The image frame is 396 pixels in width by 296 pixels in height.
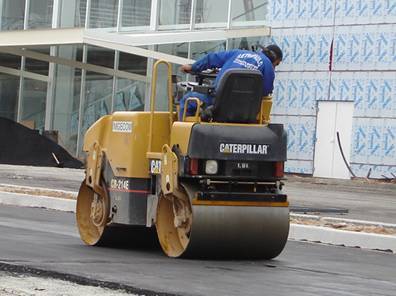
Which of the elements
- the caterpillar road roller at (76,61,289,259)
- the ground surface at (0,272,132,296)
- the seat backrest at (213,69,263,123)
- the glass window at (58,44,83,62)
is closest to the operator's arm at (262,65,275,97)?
the caterpillar road roller at (76,61,289,259)

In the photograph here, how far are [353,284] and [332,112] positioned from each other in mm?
22535

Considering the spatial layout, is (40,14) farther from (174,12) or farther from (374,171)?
(374,171)

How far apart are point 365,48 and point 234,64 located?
20890 millimetres

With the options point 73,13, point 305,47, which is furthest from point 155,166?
point 73,13

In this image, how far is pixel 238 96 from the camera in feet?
32.5

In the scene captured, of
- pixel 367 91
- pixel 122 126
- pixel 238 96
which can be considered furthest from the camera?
pixel 367 91

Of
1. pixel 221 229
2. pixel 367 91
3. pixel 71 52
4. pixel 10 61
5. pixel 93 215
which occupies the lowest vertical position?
pixel 93 215

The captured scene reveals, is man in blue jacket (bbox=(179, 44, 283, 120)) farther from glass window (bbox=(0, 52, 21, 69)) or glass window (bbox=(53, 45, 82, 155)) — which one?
glass window (bbox=(0, 52, 21, 69))

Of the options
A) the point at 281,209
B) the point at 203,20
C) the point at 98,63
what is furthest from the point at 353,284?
the point at 98,63

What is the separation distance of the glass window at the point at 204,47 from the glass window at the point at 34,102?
25.9ft

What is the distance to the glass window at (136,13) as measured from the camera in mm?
36406

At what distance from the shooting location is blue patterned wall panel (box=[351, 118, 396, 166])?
29625 millimetres

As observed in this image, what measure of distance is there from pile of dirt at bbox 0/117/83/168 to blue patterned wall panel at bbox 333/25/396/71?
32.1 ft

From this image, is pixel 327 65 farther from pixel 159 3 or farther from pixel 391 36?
pixel 159 3
